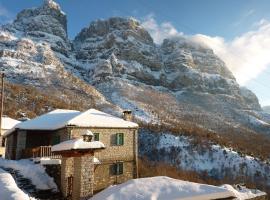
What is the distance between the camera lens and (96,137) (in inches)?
1168

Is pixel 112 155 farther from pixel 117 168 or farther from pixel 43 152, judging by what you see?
pixel 43 152

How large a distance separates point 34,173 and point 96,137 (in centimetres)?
827

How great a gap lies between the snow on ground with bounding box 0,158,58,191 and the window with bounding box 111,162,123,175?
796 centimetres

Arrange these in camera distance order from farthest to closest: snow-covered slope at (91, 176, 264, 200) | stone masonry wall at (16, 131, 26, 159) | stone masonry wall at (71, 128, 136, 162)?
stone masonry wall at (71, 128, 136, 162), stone masonry wall at (16, 131, 26, 159), snow-covered slope at (91, 176, 264, 200)

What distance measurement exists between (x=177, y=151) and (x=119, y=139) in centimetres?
4849

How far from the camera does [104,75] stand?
19012 centimetres

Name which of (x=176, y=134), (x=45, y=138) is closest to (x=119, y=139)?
(x=45, y=138)

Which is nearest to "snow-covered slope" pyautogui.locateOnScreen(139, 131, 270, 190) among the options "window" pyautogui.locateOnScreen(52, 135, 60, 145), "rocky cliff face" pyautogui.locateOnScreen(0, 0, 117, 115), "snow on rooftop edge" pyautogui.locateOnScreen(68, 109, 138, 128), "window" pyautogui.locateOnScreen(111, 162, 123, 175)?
"rocky cliff face" pyautogui.locateOnScreen(0, 0, 117, 115)

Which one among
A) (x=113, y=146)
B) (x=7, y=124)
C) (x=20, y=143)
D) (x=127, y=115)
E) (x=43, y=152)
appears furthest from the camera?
(x=7, y=124)

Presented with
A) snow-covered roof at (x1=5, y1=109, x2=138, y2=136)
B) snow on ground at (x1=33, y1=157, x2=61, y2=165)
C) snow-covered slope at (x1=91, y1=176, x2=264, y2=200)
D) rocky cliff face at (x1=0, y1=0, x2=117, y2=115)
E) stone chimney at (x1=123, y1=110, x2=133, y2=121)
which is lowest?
snow-covered slope at (x1=91, y1=176, x2=264, y2=200)

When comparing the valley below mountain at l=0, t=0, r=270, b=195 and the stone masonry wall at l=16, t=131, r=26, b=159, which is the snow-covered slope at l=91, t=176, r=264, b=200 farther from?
the valley below mountain at l=0, t=0, r=270, b=195

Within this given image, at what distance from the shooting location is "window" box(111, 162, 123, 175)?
3059cm

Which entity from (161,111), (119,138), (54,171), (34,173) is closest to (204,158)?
(119,138)

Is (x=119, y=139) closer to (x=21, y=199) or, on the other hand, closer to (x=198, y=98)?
(x=21, y=199)
